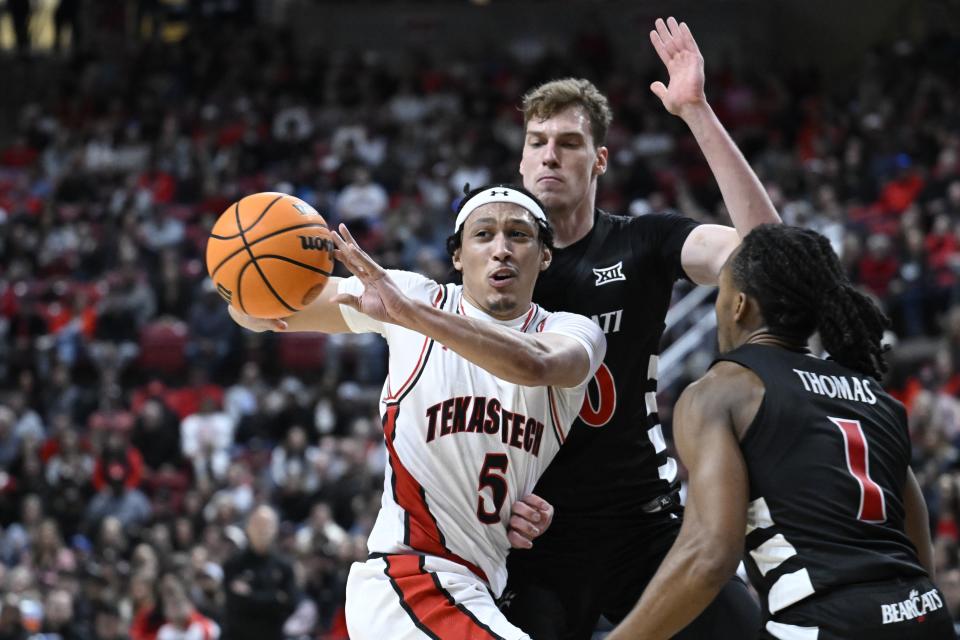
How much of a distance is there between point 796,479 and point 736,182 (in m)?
1.40

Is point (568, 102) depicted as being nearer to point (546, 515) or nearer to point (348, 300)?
point (348, 300)

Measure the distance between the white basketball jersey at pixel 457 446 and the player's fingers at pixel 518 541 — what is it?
3cm

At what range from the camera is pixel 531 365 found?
4.18m

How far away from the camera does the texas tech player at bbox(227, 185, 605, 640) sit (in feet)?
13.7

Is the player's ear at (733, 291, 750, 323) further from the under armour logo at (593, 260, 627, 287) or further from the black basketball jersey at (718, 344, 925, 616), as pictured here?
the under armour logo at (593, 260, 627, 287)

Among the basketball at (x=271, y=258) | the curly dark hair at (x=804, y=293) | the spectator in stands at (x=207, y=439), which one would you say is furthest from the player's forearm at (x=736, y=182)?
the spectator in stands at (x=207, y=439)

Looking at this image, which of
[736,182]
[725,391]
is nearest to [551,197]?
[736,182]

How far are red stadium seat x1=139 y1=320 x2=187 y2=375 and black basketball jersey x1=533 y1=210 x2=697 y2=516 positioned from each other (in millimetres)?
12261

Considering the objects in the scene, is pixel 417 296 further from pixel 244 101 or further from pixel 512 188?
pixel 244 101

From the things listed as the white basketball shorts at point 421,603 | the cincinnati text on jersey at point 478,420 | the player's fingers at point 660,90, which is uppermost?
the player's fingers at point 660,90

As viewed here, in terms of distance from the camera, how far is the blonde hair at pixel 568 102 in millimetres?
5250

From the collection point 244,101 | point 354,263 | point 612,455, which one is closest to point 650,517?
point 612,455

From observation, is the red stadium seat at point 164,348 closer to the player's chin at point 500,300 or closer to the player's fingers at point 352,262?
the player's chin at point 500,300

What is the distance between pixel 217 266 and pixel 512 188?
1.10m
